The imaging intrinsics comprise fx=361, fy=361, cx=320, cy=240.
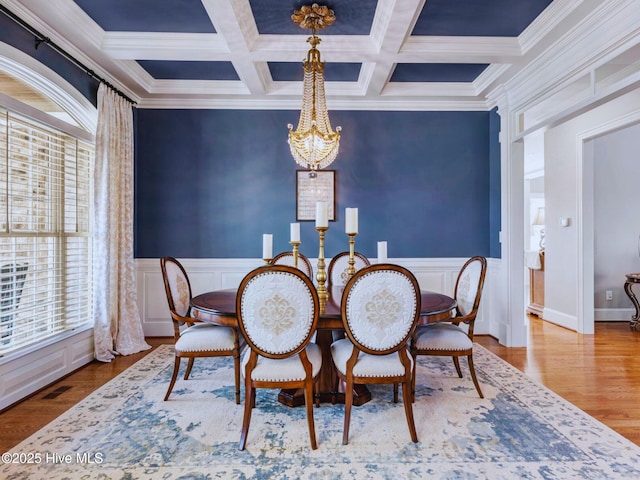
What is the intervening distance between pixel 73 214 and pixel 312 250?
2342mm

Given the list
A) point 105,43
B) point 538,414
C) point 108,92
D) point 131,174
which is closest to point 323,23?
point 105,43

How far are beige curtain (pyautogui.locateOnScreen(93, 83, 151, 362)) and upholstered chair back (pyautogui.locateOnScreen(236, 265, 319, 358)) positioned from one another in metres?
2.12

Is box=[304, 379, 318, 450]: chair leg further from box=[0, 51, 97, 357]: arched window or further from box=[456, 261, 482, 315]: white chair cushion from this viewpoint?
box=[0, 51, 97, 357]: arched window

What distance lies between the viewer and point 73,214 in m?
3.21

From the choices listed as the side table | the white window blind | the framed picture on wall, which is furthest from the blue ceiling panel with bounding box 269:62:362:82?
the side table

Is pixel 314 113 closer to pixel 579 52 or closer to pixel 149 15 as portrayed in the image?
pixel 149 15

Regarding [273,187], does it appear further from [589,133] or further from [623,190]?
[623,190]

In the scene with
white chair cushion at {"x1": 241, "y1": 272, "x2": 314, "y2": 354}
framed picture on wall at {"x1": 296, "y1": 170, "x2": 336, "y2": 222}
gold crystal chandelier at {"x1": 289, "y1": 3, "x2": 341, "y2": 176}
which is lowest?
white chair cushion at {"x1": 241, "y1": 272, "x2": 314, "y2": 354}

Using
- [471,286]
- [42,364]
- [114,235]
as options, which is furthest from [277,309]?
[114,235]

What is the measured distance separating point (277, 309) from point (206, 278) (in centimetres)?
250

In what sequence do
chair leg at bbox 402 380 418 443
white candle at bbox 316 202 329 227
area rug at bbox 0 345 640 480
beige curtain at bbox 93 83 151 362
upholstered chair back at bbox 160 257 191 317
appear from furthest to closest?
beige curtain at bbox 93 83 151 362 → upholstered chair back at bbox 160 257 191 317 → white candle at bbox 316 202 329 227 → chair leg at bbox 402 380 418 443 → area rug at bbox 0 345 640 480

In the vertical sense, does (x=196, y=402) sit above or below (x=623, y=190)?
below

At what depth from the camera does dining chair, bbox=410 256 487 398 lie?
8.17 ft

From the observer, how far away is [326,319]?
6.82 feet
